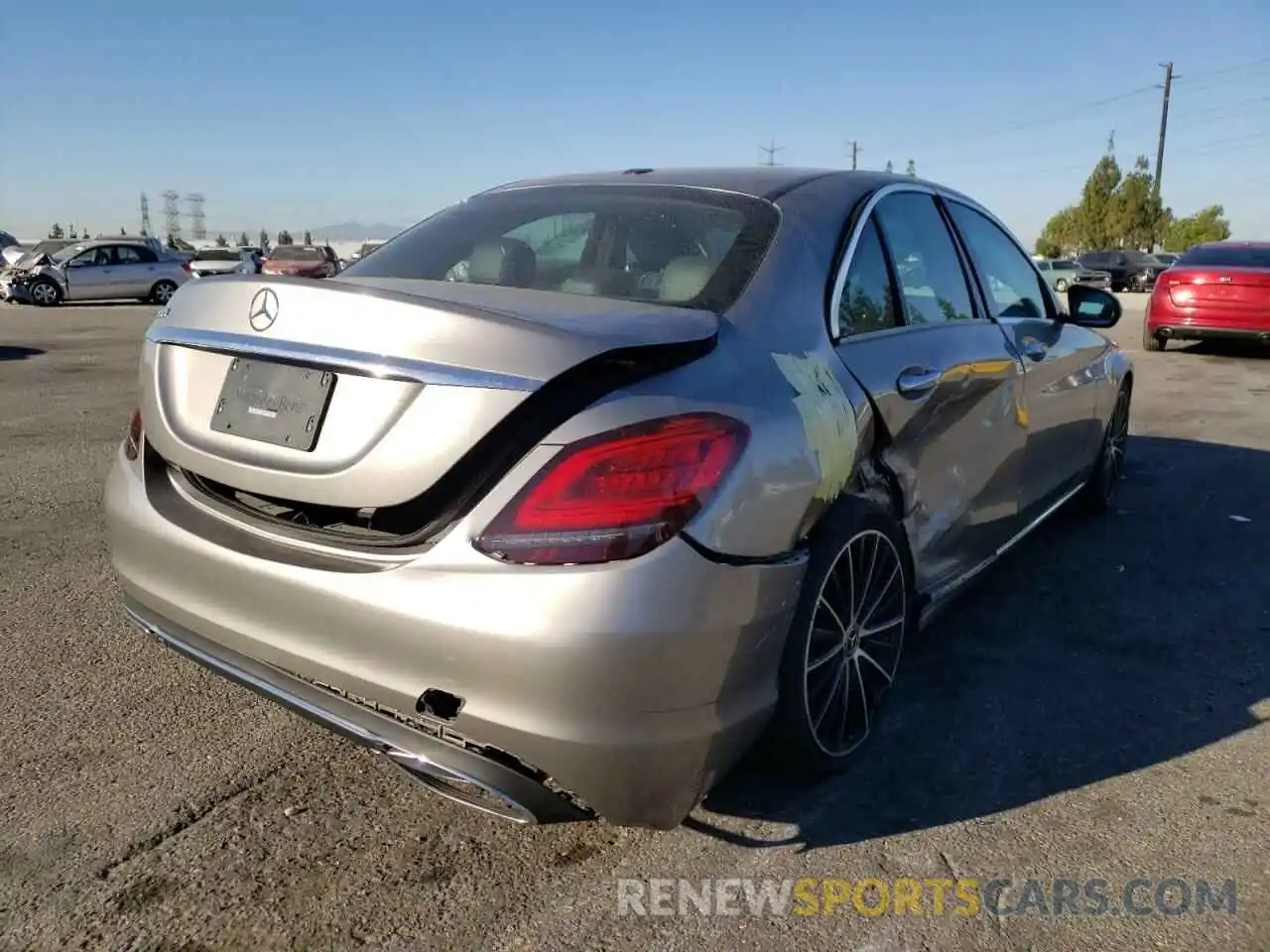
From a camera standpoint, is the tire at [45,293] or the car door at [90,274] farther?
the car door at [90,274]

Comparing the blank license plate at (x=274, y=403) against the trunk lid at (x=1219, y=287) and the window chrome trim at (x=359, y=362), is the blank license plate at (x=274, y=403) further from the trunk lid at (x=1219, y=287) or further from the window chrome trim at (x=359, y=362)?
the trunk lid at (x=1219, y=287)

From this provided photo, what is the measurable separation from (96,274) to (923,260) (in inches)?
996

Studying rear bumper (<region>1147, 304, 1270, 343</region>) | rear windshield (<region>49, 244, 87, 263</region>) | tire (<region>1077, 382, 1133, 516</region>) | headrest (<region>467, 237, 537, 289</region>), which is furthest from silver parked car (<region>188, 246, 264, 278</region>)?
headrest (<region>467, 237, 537, 289</region>)

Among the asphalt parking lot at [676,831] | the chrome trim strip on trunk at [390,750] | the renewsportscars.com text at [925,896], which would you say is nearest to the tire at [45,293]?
the asphalt parking lot at [676,831]

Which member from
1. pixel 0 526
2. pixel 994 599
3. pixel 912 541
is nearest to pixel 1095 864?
pixel 912 541

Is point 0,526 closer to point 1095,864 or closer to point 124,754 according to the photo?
point 124,754

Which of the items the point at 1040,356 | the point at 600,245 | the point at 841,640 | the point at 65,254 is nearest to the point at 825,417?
the point at 841,640

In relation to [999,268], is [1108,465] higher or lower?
lower

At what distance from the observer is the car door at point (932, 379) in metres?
2.80

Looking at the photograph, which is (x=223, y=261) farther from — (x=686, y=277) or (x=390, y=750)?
(x=390, y=750)

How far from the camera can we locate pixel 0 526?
4754mm

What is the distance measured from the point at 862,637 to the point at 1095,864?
0.75 m

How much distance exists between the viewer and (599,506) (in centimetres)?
191

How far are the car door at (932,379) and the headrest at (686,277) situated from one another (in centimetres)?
38
